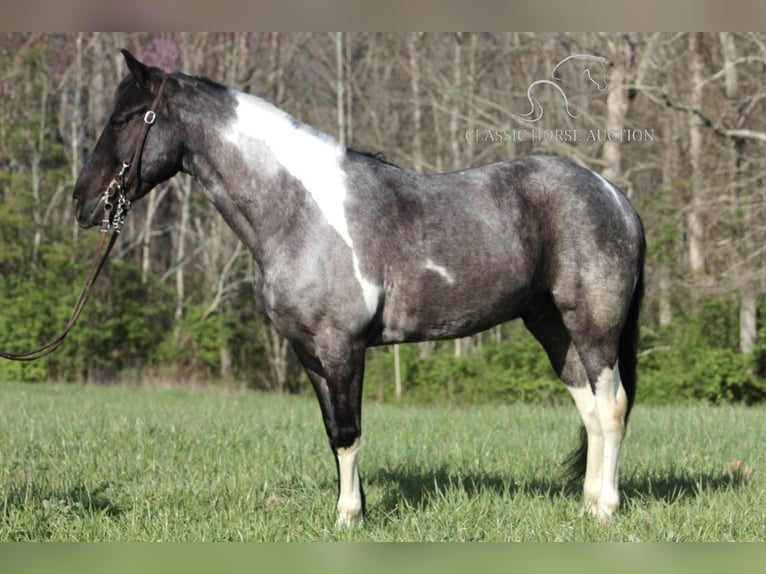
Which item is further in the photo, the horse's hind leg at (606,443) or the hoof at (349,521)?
the horse's hind leg at (606,443)

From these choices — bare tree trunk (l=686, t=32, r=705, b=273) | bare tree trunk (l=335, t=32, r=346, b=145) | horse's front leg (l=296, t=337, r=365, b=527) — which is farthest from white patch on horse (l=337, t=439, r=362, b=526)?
bare tree trunk (l=335, t=32, r=346, b=145)

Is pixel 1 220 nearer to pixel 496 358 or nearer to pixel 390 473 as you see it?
pixel 496 358

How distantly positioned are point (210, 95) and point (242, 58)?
17.4 m

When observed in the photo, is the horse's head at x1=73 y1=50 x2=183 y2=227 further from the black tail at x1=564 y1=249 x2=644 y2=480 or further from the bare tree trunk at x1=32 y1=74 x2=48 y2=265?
the bare tree trunk at x1=32 y1=74 x2=48 y2=265

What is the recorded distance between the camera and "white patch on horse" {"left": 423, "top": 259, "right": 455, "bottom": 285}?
4.57 metres

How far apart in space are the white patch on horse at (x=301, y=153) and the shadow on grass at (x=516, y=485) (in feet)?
4.87

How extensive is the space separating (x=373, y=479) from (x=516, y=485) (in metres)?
0.99

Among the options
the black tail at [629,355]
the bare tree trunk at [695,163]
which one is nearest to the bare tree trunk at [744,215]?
the bare tree trunk at [695,163]

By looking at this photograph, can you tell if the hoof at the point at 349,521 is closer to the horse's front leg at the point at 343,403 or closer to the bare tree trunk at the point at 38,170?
the horse's front leg at the point at 343,403

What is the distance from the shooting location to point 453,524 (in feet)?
14.8

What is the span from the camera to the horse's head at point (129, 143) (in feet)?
14.8

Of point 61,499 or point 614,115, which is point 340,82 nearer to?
point 614,115

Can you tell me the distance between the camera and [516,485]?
5688mm

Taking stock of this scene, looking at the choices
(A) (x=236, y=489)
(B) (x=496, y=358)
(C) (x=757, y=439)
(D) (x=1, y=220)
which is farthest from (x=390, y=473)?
(D) (x=1, y=220)
